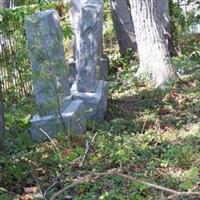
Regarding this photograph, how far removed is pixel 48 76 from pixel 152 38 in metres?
3.12

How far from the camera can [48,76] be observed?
6.13 meters

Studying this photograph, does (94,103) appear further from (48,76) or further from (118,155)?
(118,155)

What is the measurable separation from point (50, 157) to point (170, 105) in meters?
2.71

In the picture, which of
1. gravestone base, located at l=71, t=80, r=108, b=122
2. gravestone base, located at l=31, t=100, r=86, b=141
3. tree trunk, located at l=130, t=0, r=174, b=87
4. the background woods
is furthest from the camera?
tree trunk, located at l=130, t=0, r=174, b=87

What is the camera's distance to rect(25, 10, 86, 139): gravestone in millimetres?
6148

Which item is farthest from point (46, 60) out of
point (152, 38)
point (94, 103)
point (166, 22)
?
point (166, 22)

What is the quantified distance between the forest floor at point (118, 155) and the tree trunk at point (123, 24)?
4.49 m

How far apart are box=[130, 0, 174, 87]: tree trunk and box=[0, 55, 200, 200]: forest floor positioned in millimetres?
829

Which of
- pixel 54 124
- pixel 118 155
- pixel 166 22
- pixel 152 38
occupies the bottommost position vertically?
pixel 118 155

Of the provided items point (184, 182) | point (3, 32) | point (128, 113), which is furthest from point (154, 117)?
point (3, 32)

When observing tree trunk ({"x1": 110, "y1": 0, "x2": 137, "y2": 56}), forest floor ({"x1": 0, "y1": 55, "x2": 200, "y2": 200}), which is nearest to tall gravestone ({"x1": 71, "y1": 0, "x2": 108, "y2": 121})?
forest floor ({"x1": 0, "y1": 55, "x2": 200, "y2": 200})

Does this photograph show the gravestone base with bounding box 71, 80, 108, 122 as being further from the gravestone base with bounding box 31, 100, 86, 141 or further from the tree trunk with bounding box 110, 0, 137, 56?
the tree trunk with bounding box 110, 0, 137, 56

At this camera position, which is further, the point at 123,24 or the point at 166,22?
the point at 123,24

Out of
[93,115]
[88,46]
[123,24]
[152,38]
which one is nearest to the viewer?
[93,115]
